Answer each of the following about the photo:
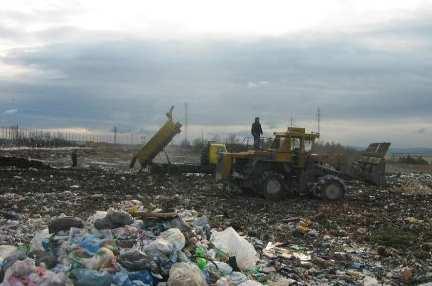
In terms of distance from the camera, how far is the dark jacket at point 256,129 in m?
19.9

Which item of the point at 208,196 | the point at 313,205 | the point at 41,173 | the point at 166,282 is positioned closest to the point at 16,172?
the point at 41,173

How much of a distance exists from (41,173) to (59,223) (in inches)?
563

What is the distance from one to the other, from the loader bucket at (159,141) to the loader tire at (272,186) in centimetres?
799

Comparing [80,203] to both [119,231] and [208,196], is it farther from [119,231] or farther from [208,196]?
[119,231]

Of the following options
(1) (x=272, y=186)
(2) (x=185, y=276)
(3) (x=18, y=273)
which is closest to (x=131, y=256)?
(2) (x=185, y=276)

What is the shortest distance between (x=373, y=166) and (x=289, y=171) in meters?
3.86

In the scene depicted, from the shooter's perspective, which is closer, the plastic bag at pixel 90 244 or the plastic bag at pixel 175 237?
the plastic bag at pixel 90 244

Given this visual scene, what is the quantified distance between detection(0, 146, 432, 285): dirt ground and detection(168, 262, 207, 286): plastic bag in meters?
1.77

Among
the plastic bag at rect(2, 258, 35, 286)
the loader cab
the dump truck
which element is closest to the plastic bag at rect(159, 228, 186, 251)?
the plastic bag at rect(2, 258, 35, 286)

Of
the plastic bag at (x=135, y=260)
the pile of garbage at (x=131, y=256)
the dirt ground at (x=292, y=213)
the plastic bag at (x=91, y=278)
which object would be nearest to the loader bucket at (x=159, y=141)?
the dirt ground at (x=292, y=213)

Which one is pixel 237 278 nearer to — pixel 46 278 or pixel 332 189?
pixel 46 278

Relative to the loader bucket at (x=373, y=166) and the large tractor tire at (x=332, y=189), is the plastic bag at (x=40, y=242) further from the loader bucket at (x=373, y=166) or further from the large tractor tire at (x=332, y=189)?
the loader bucket at (x=373, y=166)

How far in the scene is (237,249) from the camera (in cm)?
805

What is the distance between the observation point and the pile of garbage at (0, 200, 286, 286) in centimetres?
623
